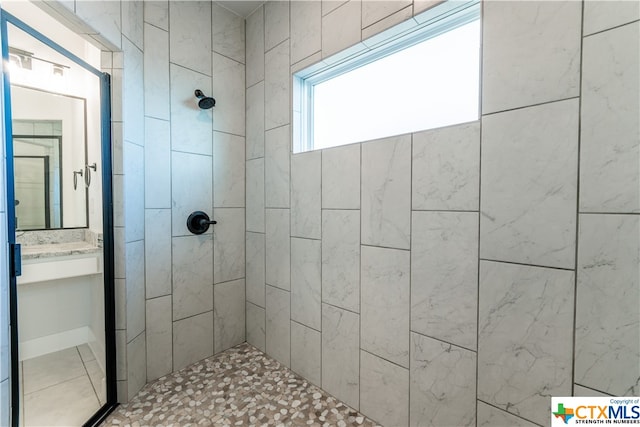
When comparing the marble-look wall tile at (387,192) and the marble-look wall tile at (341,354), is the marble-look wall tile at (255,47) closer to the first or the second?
the marble-look wall tile at (387,192)

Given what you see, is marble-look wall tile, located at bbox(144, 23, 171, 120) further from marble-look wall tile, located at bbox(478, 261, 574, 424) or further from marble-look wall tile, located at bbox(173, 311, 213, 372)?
marble-look wall tile, located at bbox(478, 261, 574, 424)

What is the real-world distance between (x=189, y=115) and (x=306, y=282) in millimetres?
1419

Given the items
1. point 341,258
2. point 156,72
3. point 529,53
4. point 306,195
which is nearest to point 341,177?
point 306,195

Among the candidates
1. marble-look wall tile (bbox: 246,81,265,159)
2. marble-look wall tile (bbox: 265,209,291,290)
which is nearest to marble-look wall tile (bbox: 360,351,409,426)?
marble-look wall tile (bbox: 265,209,291,290)

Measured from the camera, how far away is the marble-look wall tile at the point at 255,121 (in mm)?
2125

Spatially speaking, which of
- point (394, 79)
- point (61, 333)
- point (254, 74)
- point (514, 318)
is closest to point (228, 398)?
point (61, 333)

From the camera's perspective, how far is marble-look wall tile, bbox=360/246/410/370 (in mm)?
1384

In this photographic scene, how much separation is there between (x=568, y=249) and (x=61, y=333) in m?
2.81

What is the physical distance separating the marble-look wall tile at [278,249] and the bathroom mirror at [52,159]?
3.75 feet

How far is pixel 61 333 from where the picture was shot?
1879mm

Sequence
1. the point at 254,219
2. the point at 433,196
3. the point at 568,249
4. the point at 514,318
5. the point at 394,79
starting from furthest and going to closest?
1. the point at 254,219
2. the point at 394,79
3. the point at 433,196
4. the point at 514,318
5. the point at 568,249

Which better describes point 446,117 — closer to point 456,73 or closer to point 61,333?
point 456,73

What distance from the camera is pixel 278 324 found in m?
2.05

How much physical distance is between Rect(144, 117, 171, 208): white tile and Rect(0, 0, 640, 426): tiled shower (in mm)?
11
